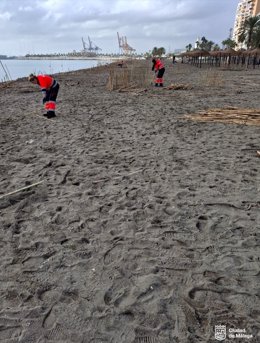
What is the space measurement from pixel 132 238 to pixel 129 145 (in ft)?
10.9

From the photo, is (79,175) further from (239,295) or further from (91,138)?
(239,295)

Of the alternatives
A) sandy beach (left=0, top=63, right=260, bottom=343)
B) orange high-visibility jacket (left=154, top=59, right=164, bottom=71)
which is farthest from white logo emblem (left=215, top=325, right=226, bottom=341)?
orange high-visibility jacket (left=154, top=59, right=164, bottom=71)

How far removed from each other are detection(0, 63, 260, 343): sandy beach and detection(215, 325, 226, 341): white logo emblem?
3 centimetres

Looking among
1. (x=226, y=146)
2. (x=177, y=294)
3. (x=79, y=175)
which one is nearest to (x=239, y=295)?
(x=177, y=294)

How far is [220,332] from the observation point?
2.04 metres

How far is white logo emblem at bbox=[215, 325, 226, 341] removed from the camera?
2.00m

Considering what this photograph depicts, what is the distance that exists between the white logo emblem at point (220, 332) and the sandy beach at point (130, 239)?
0.10 ft

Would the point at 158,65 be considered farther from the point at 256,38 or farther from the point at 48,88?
the point at 256,38

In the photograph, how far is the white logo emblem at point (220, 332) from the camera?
200 centimetres

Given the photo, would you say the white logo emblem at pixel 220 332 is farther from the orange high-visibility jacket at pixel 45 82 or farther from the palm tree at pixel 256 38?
the palm tree at pixel 256 38

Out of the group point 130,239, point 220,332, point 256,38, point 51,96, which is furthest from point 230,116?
point 256,38

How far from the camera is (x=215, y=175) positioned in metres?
4.58

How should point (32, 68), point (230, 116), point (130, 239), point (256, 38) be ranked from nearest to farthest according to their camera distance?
point (130, 239), point (230, 116), point (256, 38), point (32, 68)

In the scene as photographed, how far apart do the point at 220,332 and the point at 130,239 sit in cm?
129
